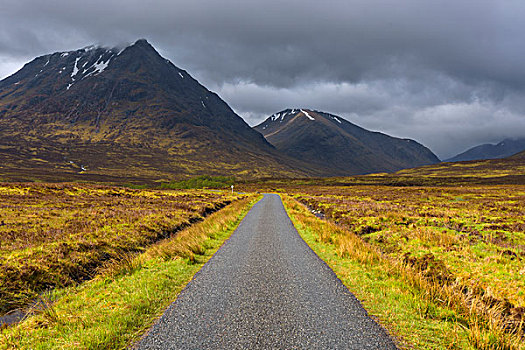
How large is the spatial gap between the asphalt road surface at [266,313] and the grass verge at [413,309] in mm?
450

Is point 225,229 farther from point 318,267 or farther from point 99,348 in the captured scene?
point 99,348

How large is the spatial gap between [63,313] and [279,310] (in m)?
4.90

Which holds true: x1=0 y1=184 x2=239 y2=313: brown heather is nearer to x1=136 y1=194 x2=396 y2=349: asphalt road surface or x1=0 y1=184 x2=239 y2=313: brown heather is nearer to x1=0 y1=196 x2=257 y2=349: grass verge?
x1=0 y1=196 x2=257 y2=349: grass verge

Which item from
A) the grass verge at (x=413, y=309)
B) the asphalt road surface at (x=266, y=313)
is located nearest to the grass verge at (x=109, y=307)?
the asphalt road surface at (x=266, y=313)

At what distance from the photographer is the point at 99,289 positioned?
25.8 ft

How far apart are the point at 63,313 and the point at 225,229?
12.9 m

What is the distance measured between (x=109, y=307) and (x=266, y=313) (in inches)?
148

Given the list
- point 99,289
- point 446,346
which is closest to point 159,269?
point 99,289

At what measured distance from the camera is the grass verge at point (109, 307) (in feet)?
16.4

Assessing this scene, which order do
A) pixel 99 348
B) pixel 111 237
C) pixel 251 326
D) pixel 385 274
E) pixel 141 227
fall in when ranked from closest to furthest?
pixel 99 348 < pixel 251 326 < pixel 385 274 < pixel 111 237 < pixel 141 227

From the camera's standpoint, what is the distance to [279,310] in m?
6.32

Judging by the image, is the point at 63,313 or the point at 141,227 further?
the point at 141,227

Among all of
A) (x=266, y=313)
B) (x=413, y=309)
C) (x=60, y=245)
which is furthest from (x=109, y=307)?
(x=413, y=309)

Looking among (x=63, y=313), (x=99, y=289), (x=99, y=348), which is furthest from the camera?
(x=99, y=289)
